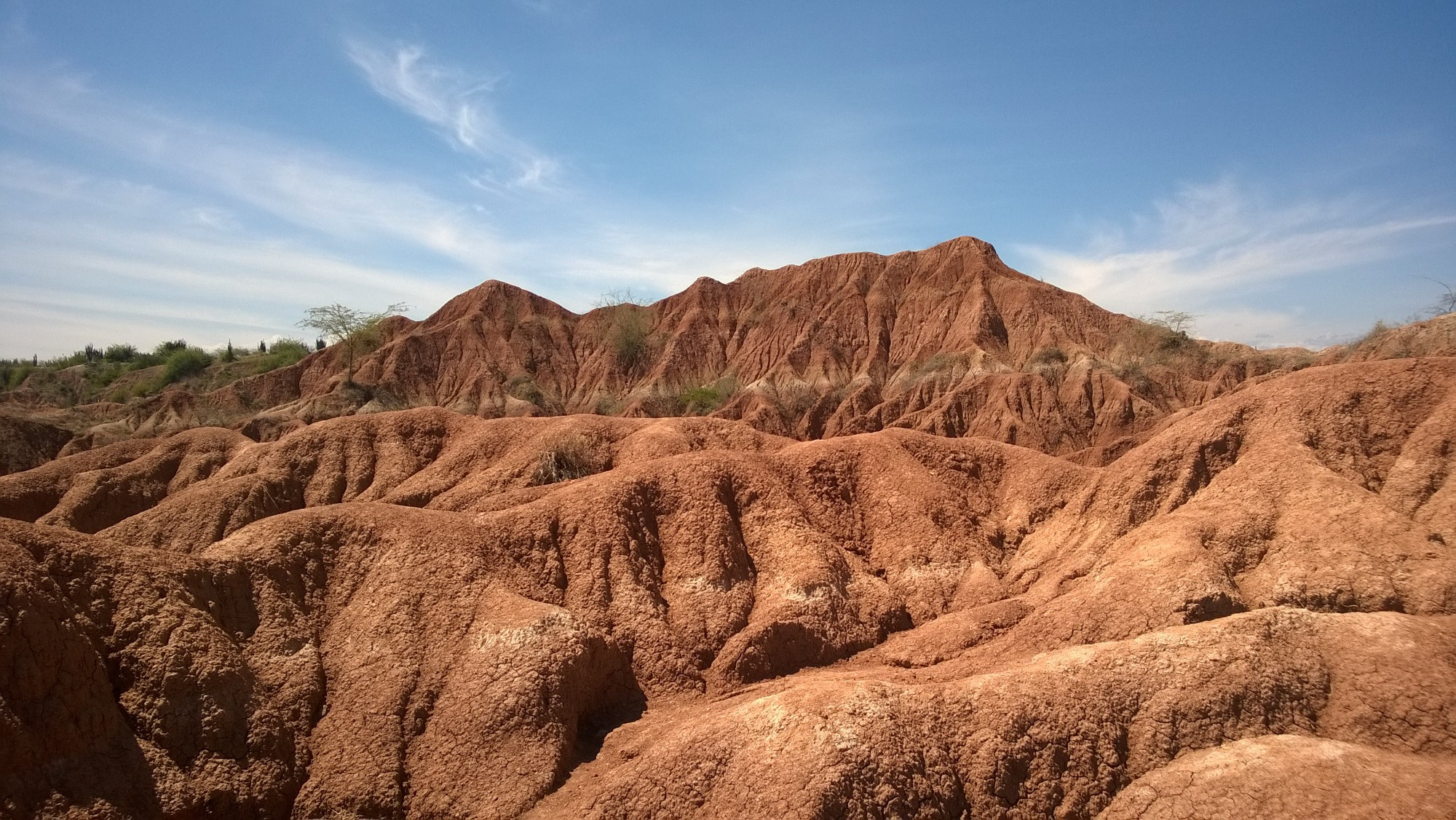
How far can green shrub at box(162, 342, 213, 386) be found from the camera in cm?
7581

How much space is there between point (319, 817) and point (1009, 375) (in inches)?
2090

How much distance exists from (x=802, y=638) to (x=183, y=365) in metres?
80.5

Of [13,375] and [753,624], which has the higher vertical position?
[13,375]

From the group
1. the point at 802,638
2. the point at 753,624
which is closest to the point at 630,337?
the point at 753,624

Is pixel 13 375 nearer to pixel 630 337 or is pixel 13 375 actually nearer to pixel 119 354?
pixel 119 354

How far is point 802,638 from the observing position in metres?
17.9

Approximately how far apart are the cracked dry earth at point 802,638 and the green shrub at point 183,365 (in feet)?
206

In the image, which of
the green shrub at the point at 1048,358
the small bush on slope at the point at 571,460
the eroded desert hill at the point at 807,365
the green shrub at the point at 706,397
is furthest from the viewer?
the green shrub at the point at 706,397

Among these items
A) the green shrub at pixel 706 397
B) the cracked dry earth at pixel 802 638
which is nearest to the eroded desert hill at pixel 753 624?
the cracked dry earth at pixel 802 638

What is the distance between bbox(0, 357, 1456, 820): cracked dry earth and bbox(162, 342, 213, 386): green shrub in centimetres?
6281

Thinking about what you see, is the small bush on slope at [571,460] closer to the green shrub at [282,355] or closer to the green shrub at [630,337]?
the green shrub at [630,337]

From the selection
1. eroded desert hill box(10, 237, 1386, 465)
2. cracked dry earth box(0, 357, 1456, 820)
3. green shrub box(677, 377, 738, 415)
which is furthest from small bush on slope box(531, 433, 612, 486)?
green shrub box(677, 377, 738, 415)

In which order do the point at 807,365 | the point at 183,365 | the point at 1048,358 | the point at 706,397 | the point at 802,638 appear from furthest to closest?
the point at 183,365
the point at 807,365
the point at 706,397
the point at 1048,358
the point at 802,638

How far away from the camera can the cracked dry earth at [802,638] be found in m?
11.9
